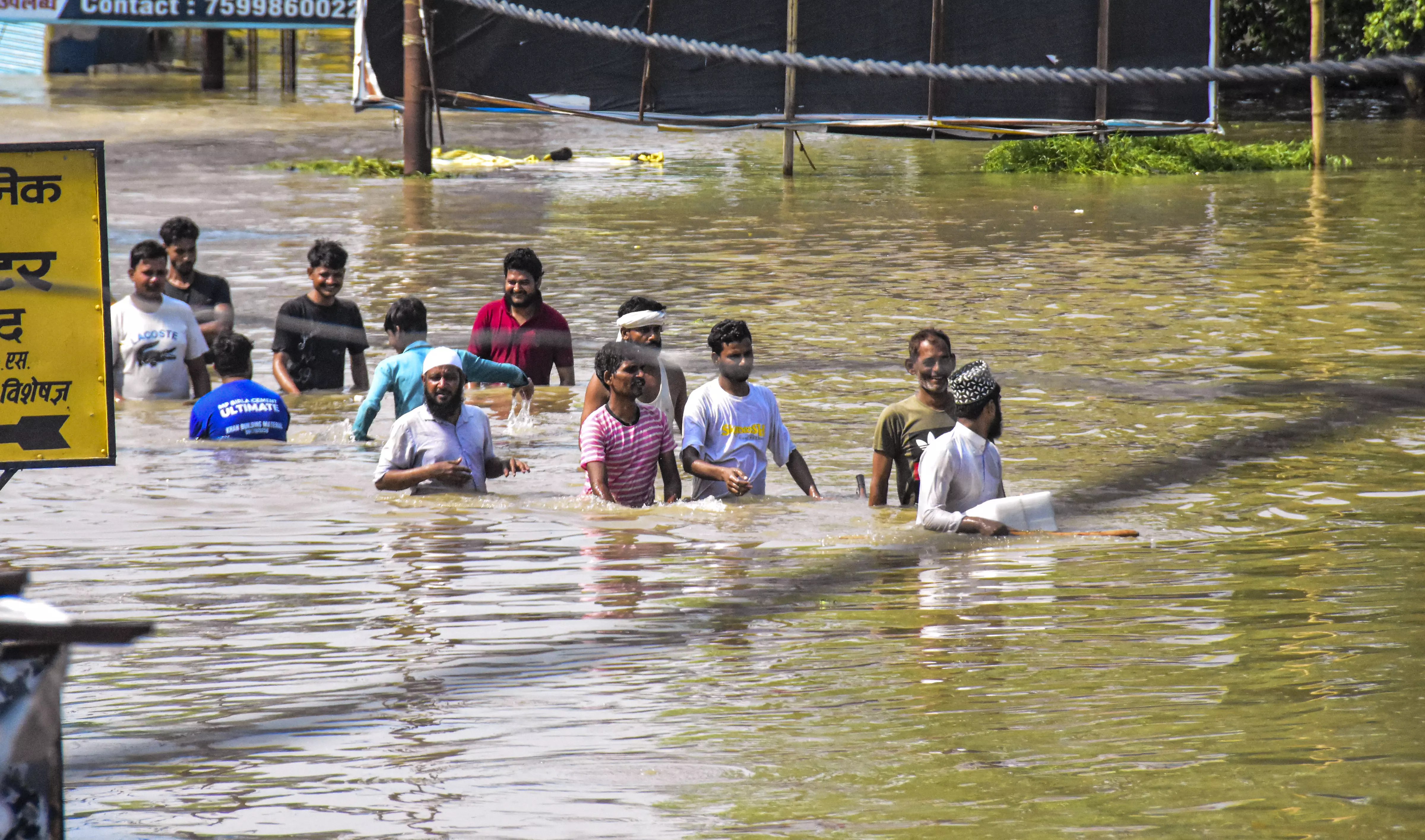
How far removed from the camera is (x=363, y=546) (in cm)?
870

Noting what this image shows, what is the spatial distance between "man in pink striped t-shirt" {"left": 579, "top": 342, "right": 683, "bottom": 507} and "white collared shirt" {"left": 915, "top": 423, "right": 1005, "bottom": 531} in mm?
1568

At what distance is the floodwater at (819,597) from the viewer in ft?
16.7

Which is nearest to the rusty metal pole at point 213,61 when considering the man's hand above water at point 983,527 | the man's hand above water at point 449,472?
the man's hand above water at point 449,472

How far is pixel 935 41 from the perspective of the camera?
24.2 m

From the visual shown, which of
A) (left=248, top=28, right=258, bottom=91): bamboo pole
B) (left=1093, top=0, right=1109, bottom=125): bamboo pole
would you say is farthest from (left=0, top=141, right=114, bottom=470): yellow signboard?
(left=248, top=28, right=258, bottom=91): bamboo pole

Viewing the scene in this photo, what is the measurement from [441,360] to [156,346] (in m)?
3.24

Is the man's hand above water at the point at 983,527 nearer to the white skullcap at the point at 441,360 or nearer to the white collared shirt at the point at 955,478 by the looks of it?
the white collared shirt at the point at 955,478

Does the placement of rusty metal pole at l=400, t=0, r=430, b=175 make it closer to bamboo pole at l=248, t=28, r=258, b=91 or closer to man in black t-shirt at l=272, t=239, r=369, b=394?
man in black t-shirt at l=272, t=239, r=369, b=394

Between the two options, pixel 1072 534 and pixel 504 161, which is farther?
pixel 504 161

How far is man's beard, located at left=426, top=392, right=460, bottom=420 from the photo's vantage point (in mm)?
9539

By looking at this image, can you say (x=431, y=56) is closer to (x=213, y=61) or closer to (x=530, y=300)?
(x=530, y=300)

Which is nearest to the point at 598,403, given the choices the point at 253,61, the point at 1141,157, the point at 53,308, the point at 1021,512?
the point at 1021,512

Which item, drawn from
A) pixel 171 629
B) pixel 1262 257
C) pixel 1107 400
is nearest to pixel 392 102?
pixel 1262 257

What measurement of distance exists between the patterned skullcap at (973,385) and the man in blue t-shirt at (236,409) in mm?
4492
